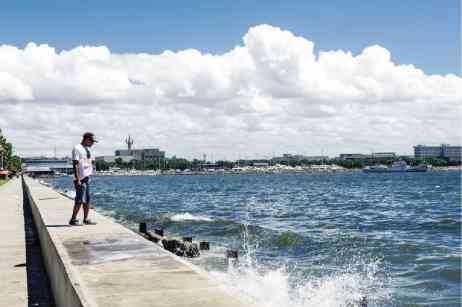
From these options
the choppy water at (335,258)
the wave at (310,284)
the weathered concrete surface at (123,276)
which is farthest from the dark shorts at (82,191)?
the choppy water at (335,258)

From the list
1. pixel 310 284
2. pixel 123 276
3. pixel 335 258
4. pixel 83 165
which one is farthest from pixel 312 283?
pixel 123 276

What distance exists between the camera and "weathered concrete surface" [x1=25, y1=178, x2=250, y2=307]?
578 centimetres

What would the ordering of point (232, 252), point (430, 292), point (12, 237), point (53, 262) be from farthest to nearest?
point (232, 252) < point (12, 237) < point (430, 292) < point (53, 262)

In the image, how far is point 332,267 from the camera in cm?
1591

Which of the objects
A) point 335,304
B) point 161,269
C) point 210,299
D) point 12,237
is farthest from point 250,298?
point 12,237

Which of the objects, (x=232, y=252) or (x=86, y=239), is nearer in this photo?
(x=86, y=239)

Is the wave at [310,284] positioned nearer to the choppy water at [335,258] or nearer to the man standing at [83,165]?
the choppy water at [335,258]

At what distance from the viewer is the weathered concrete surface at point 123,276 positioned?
578cm

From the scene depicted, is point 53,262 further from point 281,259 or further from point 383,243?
point 383,243

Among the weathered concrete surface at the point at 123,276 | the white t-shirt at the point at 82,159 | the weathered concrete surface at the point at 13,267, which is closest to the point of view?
the weathered concrete surface at the point at 123,276

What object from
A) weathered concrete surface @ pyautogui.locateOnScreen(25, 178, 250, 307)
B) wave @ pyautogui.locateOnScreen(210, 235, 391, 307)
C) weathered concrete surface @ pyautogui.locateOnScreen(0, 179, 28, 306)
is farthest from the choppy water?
weathered concrete surface @ pyautogui.locateOnScreen(0, 179, 28, 306)

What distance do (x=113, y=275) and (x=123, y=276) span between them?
0.16 m

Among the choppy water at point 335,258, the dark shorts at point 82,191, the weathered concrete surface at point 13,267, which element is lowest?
the choppy water at point 335,258

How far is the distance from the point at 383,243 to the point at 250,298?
16.4 m
